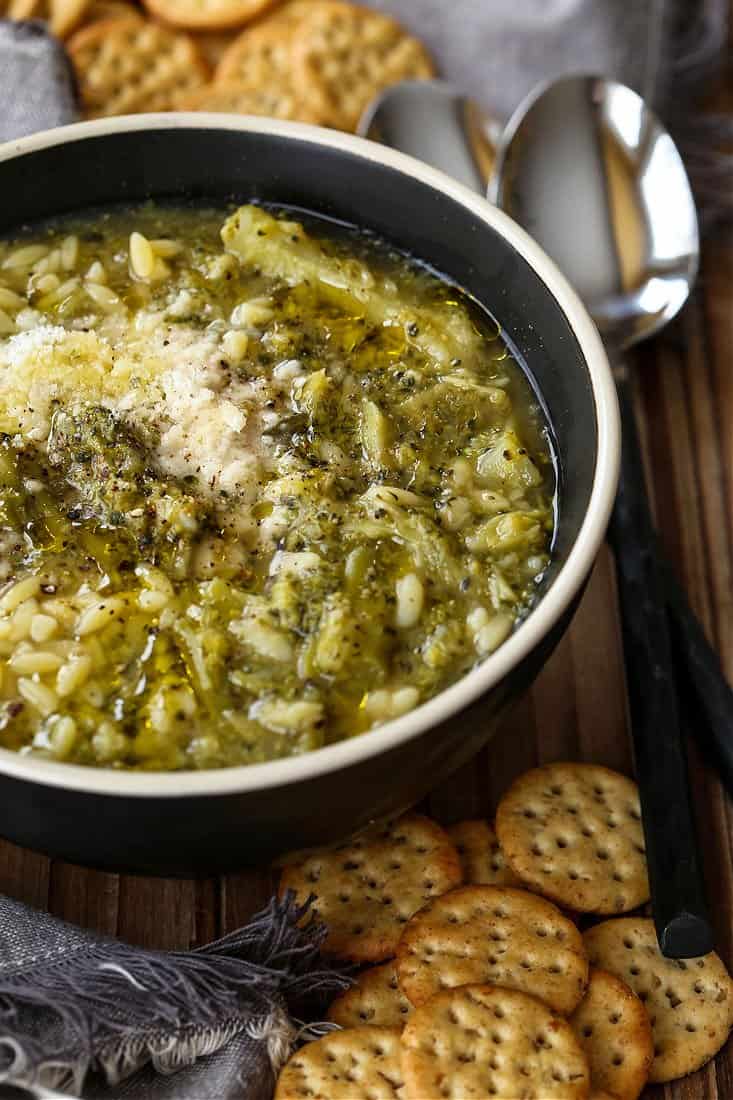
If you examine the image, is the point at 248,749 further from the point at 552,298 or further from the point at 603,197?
the point at 603,197

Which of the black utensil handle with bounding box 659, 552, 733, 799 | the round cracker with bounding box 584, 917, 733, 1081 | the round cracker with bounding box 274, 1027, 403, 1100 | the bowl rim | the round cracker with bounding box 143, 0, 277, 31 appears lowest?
the round cracker with bounding box 584, 917, 733, 1081

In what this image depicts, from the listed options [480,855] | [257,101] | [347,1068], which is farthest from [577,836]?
[257,101]

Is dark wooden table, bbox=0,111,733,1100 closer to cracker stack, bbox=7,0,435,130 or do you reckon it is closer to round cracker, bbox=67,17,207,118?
cracker stack, bbox=7,0,435,130

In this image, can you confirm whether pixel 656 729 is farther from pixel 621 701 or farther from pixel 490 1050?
pixel 490 1050

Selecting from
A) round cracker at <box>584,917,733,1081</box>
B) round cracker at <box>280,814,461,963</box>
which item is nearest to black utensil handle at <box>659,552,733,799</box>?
round cracker at <box>584,917,733,1081</box>

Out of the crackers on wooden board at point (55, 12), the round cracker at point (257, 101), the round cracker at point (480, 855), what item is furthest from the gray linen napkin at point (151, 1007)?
the crackers on wooden board at point (55, 12)
